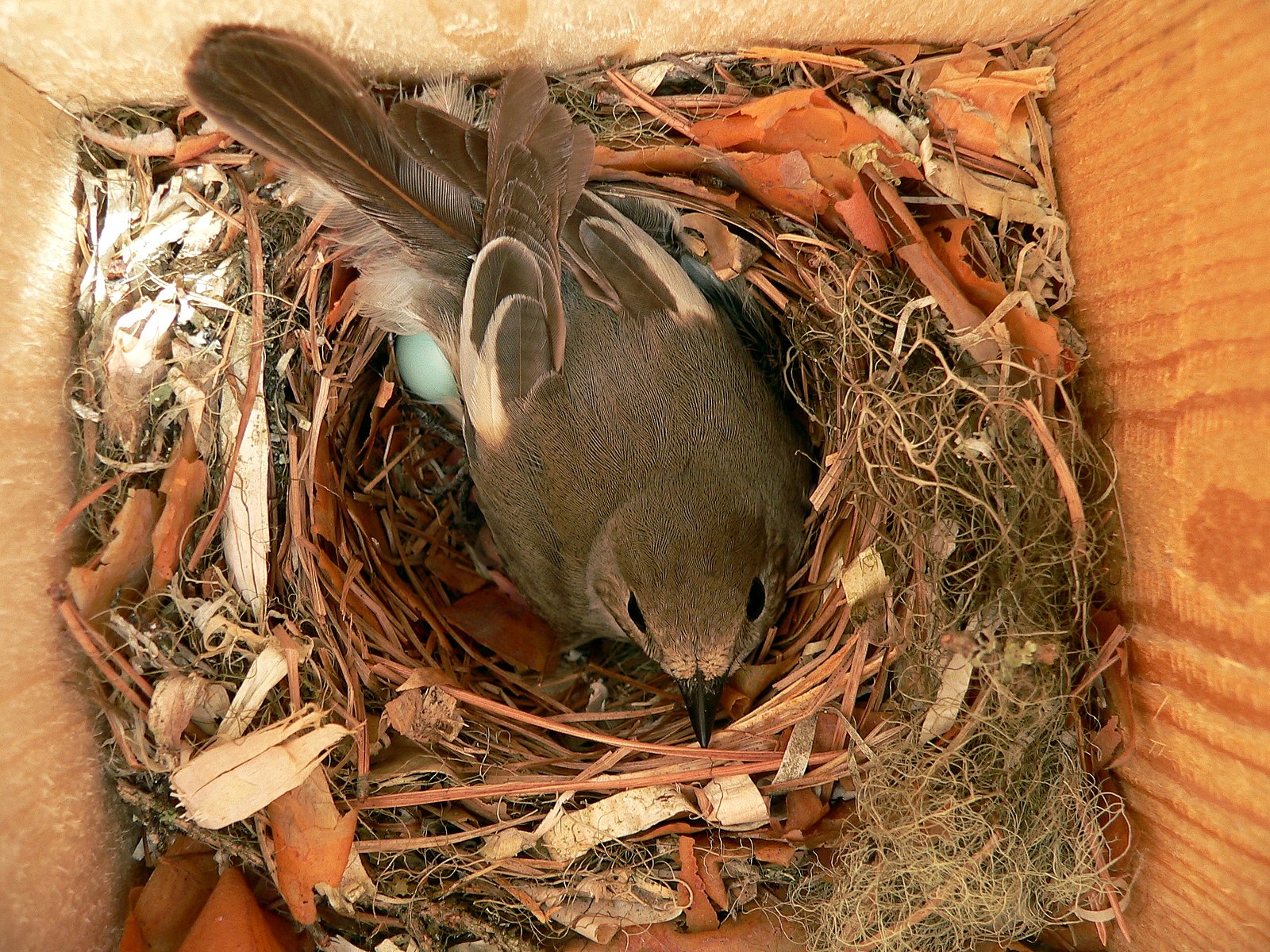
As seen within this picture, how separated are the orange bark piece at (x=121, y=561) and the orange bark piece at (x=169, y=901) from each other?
0.64 m

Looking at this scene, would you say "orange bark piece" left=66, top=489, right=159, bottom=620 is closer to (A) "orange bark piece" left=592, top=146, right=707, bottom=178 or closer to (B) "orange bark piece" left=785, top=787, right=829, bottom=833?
(A) "orange bark piece" left=592, top=146, right=707, bottom=178

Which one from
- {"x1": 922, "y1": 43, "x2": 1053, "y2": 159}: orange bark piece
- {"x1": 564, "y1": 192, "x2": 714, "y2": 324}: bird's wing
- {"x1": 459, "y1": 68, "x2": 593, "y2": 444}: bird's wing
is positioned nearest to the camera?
{"x1": 922, "y1": 43, "x2": 1053, "y2": 159}: orange bark piece

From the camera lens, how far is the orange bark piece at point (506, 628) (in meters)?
2.77

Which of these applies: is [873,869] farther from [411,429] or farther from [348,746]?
[411,429]

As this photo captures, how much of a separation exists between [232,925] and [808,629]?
1.61 m

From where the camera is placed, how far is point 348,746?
2281 millimetres

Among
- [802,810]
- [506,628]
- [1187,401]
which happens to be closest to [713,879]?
[802,810]

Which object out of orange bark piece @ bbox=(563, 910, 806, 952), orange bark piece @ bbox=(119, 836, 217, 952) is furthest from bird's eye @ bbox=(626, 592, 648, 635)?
orange bark piece @ bbox=(119, 836, 217, 952)

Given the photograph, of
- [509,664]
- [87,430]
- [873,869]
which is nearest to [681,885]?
[873,869]

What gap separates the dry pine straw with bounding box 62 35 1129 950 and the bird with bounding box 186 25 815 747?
0.51 feet

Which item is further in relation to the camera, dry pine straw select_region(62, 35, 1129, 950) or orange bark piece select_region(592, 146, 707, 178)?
orange bark piece select_region(592, 146, 707, 178)

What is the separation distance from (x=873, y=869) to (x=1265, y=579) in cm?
105

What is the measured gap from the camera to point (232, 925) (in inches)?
82.0

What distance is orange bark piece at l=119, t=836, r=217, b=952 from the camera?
212 centimetres
